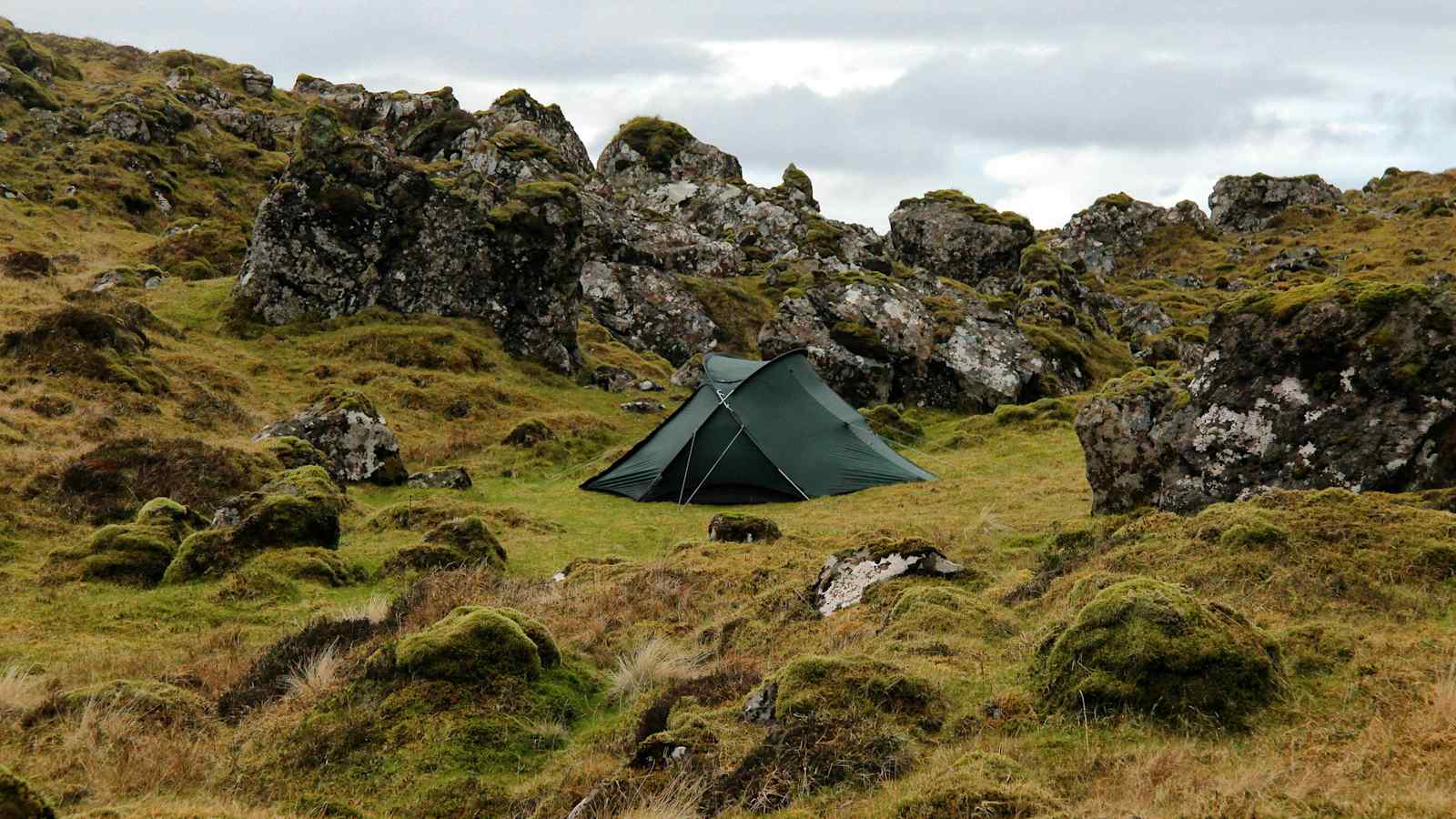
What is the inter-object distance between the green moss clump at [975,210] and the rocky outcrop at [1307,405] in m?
51.7

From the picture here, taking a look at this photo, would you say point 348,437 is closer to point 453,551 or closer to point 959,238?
point 453,551

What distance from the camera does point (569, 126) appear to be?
74.9 m

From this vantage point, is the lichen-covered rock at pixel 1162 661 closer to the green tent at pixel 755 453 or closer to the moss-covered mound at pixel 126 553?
the moss-covered mound at pixel 126 553

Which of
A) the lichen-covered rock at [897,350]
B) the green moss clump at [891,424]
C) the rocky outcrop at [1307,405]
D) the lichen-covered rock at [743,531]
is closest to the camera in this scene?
the rocky outcrop at [1307,405]

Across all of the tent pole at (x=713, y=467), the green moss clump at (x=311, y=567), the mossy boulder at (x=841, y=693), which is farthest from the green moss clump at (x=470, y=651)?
the tent pole at (x=713, y=467)

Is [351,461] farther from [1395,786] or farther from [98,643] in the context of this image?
[1395,786]

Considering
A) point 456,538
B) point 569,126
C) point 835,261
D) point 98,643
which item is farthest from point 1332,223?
point 98,643

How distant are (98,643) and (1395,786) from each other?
13336 mm

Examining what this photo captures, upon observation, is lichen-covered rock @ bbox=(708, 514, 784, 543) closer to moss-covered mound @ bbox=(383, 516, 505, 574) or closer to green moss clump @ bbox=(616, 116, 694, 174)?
moss-covered mound @ bbox=(383, 516, 505, 574)

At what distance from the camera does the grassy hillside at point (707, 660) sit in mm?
6531

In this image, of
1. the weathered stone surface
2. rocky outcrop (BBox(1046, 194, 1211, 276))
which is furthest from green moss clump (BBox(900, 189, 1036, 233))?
the weathered stone surface

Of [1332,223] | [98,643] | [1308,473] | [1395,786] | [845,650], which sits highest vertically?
[1332,223]

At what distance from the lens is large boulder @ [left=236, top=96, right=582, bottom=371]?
127ft

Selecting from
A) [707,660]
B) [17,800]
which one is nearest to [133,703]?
[17,800]
